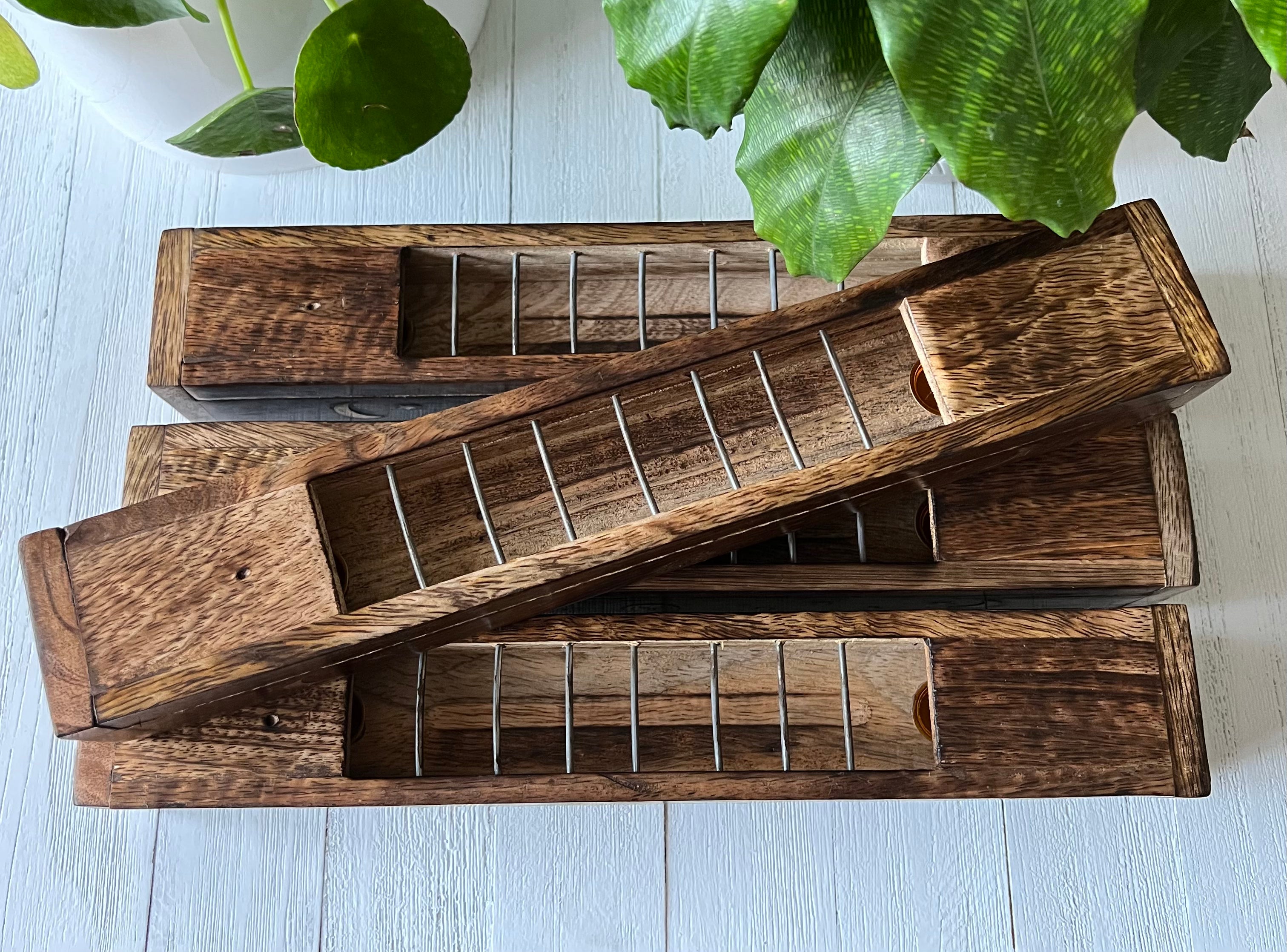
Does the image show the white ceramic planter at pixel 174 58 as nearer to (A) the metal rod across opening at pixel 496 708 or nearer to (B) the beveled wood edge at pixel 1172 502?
(A) the metal rod across opening at pixel 496 708

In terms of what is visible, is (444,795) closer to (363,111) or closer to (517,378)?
(517,378)

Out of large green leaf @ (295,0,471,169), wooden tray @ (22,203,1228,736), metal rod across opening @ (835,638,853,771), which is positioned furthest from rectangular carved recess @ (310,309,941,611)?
large green leaf @ (295,0,471,169)

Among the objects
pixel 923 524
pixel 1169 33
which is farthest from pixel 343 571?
pixel 1169 33

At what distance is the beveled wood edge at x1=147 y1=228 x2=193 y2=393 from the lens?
0.73 metres

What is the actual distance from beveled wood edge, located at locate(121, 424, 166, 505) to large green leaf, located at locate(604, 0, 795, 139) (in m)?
0.46

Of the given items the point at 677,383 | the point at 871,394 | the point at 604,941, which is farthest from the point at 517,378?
the point at 604,941

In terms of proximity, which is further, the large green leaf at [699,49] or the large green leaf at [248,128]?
the large green leaf at [248,128]

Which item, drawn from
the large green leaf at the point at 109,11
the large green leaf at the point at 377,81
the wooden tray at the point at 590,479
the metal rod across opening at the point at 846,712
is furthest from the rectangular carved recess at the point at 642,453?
the large green leaf at the point at 109,11

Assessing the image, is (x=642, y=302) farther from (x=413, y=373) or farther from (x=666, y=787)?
(x=666, y=787)

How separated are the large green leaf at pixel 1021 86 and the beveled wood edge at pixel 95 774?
2.10 feet

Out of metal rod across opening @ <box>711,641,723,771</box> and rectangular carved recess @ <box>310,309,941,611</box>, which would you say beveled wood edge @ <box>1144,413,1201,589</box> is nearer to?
rectangular carved recess @ <box>310,309,941,611</box>

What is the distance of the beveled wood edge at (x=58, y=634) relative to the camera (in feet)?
2.07

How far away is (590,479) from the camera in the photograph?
719mm

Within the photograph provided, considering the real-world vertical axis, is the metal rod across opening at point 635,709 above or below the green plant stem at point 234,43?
below
